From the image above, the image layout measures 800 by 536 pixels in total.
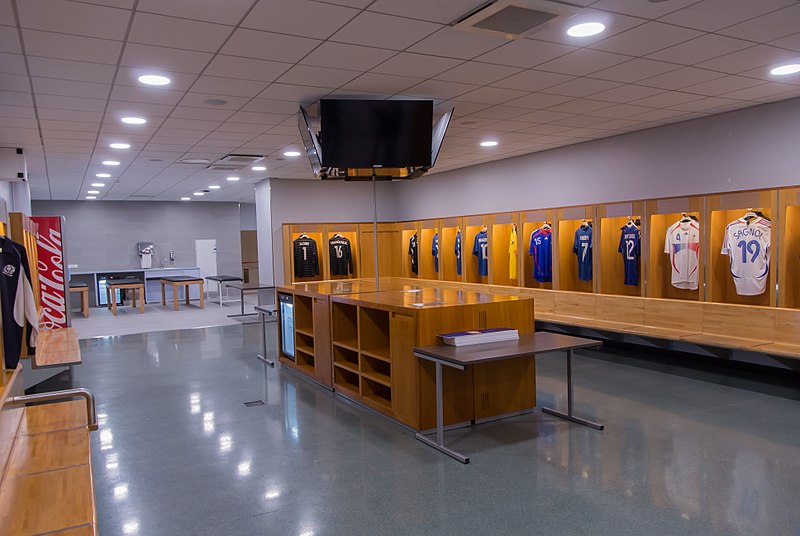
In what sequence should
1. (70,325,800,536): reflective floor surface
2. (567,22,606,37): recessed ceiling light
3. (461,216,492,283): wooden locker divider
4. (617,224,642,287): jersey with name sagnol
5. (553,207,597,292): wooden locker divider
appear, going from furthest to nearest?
(461,216,492,283): wooden locker divider, (553,207,597,292): wooden locker divider, (617,224,642,287): jersey with name sagnol, (567,22,606,37): recessed ceiling light, (70,325,800,536): reflective floor surface

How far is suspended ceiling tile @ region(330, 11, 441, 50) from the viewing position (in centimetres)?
343

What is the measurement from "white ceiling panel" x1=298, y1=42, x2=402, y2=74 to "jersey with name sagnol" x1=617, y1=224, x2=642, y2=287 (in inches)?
181

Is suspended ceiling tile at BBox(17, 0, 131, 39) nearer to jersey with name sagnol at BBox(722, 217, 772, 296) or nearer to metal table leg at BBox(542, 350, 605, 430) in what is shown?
metal table leg at BBox(542, 350, 605, 430)

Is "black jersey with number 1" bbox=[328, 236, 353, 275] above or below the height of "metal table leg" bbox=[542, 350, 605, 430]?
above

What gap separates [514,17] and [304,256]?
800 cm

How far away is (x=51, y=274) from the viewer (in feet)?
25.5

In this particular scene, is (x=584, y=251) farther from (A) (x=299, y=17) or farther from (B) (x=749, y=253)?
(A) (x=299, y=17)

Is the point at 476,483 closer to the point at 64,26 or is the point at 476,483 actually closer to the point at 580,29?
the point at 580,29

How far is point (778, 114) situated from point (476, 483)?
16.4 feet

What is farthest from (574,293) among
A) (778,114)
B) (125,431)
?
(125,431)

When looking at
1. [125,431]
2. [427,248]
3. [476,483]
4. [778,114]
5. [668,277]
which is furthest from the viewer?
[427,248]

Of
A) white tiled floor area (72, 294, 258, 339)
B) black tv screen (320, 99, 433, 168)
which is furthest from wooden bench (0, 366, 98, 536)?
white tiled floor area (72, 294, 258, 339)

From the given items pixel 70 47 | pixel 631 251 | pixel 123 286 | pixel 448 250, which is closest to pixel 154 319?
pixel 123 286

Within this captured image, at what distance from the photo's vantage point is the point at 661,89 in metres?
5.24
